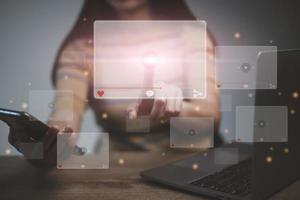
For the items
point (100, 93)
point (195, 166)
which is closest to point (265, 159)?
point (195, 166)

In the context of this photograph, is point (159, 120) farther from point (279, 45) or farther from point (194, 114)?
point (279, 45)

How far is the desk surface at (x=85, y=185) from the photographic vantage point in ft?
2.14

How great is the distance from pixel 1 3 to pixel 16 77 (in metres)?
0.21

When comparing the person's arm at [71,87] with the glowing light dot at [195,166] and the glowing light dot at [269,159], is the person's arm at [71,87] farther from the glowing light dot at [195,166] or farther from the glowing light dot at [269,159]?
the glowing light dot at [269,159]

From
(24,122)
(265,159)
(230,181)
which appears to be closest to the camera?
(265,159)

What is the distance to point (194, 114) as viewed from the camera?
100cm

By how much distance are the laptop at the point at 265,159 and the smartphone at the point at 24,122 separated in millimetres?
292

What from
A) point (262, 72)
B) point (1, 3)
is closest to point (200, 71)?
point (262, 72)

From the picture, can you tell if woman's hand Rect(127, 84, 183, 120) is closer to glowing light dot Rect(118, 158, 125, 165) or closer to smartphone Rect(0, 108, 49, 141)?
glowing light dot Rect(118, 158, 125, 165)

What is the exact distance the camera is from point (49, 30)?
3.17ft

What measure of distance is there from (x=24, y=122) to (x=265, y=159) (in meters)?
0.54

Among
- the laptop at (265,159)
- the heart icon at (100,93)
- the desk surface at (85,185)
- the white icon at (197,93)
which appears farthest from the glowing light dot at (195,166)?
the heart icon at (100,93)

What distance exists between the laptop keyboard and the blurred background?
39 cm

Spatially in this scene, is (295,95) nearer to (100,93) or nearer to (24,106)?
(100,93)
